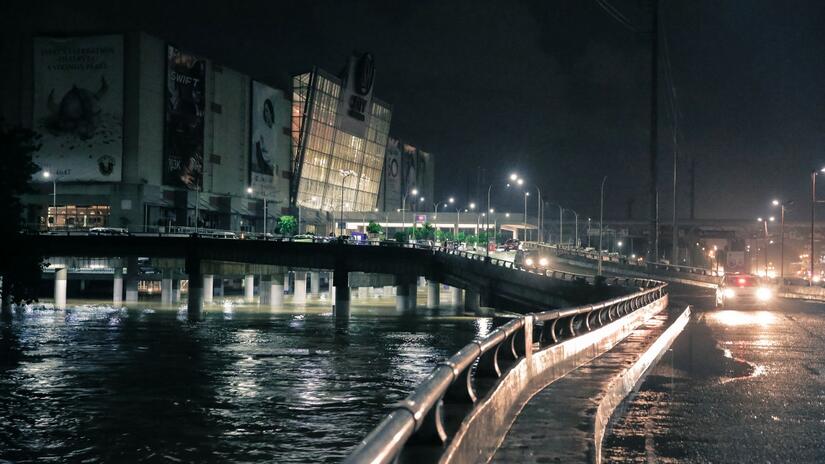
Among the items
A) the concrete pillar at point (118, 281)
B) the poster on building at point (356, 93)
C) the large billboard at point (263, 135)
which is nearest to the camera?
the concrete pillar at point (118, 281)

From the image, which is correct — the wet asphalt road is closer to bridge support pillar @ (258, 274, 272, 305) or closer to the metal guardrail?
the metal guardrail

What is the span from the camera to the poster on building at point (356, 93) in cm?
16788

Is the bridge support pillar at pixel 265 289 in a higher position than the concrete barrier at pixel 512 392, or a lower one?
lower

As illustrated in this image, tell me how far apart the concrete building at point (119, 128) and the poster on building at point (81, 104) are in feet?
0.40

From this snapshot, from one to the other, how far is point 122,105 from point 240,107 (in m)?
23.8

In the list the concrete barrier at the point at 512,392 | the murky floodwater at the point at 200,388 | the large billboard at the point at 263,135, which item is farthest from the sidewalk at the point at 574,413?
the large billboard at the point at 263,135

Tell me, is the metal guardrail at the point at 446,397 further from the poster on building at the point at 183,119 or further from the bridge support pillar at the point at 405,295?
the poster on building at the point at 183,119

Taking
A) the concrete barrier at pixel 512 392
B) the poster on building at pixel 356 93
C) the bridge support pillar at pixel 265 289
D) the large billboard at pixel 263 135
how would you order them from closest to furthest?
1. the concrete barrier at pixel 512 392
2. the bridge support pillar at pixel 265 289
3. the large billboard at pixel 263 135
4. the poster on building at pixel 356 93

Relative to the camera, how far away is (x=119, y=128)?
122500mm

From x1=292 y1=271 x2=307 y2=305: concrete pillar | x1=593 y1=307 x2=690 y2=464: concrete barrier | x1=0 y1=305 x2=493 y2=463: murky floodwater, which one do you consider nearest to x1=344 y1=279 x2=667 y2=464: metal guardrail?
x1=593 y1=307 x2=690 y2=464: concrete barrier

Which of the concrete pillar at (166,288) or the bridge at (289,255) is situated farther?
the concrete pillar at (166,288)

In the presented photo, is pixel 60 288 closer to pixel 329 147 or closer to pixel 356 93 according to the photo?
pixel 329 147

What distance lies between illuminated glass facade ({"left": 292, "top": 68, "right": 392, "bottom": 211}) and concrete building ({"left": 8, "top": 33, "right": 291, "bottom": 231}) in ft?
77.8

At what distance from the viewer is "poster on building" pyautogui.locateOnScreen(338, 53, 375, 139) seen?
167875 mm
